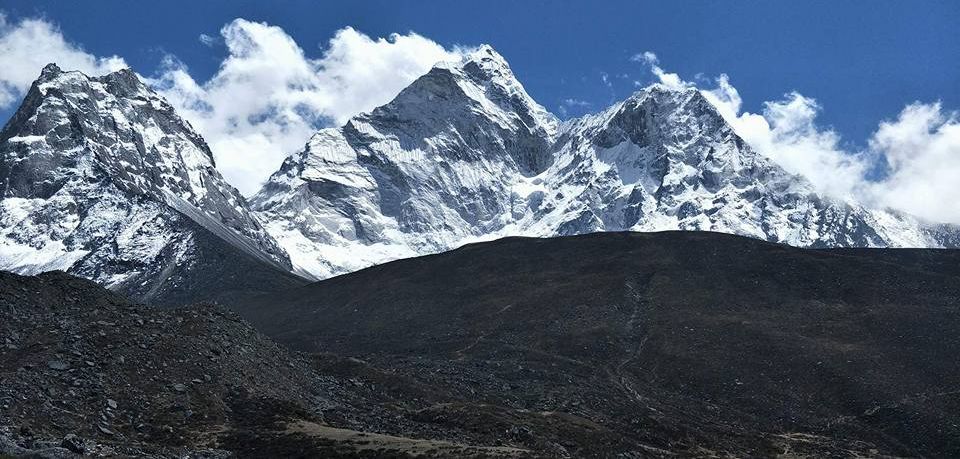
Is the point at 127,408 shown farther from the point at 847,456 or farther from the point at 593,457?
the point at 847,456

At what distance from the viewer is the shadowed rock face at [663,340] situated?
87812 millimetres

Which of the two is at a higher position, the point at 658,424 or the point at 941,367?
the point at 941,367

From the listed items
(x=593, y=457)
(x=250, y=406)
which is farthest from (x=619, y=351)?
(x=250, y=406)

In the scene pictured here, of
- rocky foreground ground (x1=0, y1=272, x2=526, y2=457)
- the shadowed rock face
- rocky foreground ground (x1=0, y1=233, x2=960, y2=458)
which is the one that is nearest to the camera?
rocky foreground ground (x1=0, y1=272, x2=526, y2=457)

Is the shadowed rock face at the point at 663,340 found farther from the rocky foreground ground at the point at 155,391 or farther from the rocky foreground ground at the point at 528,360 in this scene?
the rocky foreground ground at the point at 155,391

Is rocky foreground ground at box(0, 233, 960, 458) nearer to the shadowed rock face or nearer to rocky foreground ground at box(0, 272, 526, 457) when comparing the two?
rocky foreground ground at box(0, 272, 526, 457)

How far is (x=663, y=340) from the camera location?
120m

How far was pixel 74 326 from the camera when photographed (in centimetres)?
7275

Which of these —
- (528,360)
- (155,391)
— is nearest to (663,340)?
(528,360)

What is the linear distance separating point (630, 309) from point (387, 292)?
1829 inches

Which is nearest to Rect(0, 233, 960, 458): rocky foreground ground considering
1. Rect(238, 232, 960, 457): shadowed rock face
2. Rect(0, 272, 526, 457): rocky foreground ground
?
Rect(0, 272, 526, 457): rocky foreground ground

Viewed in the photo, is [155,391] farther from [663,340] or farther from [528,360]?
[663,340]

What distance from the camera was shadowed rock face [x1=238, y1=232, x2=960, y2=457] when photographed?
87812mm

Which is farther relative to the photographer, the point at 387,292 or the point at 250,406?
the point at 387,292
